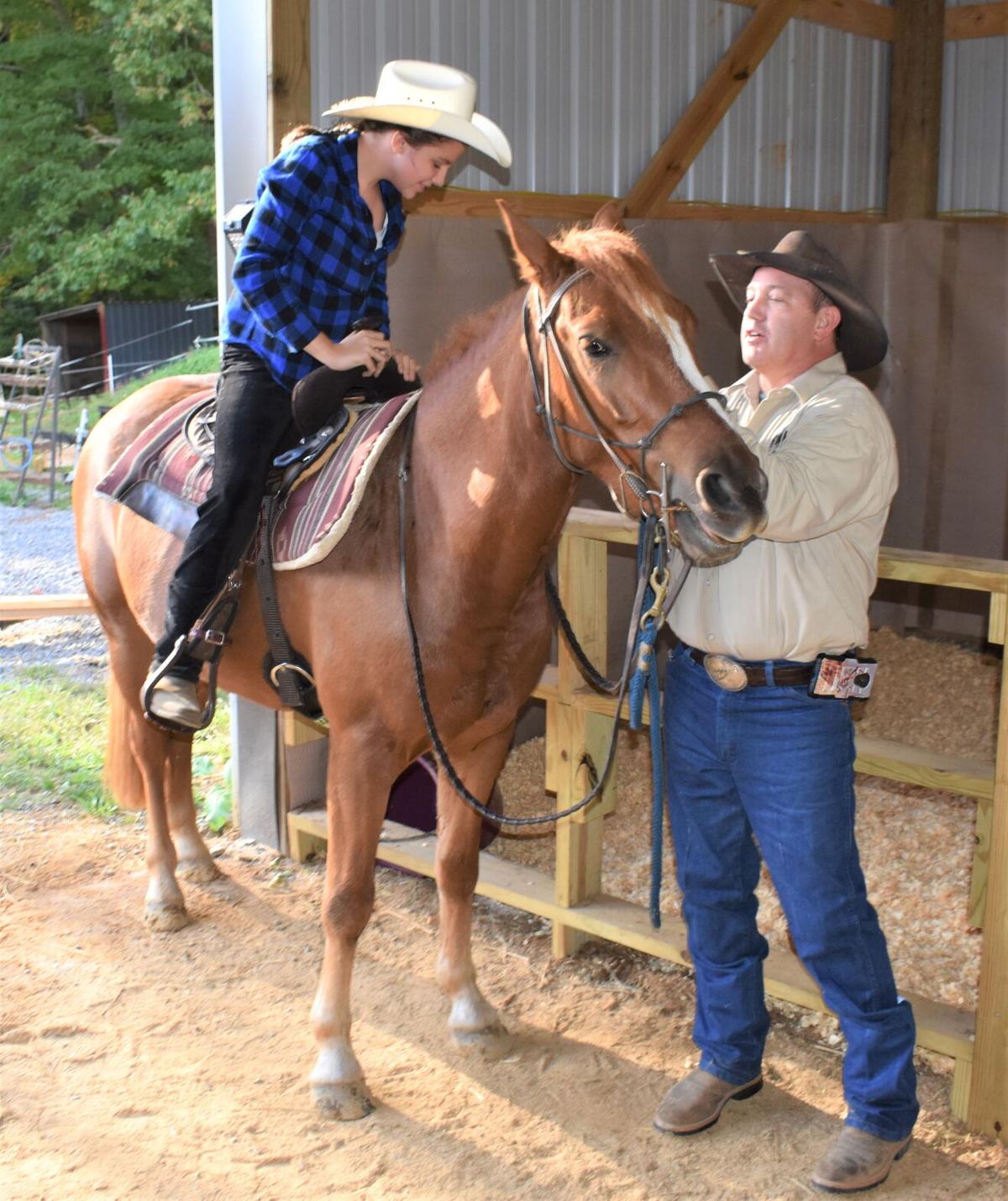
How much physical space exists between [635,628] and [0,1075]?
7.16ft

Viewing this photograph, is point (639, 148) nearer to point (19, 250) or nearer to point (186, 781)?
point (186, 781)

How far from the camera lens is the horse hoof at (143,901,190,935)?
4043 mm

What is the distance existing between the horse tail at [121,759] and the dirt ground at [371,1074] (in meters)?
0.36

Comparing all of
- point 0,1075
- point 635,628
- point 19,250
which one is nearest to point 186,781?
point 0,1075

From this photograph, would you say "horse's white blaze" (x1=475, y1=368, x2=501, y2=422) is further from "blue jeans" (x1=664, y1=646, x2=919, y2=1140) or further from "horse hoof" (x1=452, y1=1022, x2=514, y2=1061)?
"horse hoof" (x1=452, y1=1022, x2=514, y2=1061)

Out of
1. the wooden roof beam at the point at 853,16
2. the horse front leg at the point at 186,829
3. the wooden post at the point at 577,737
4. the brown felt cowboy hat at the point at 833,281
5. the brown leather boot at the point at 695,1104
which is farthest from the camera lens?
the wooden roof beam at the point at 853,16

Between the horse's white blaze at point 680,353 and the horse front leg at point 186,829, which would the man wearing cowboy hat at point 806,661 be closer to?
the horse's white blaze at point 680,353

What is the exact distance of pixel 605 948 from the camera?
154 inches

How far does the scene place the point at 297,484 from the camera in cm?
313

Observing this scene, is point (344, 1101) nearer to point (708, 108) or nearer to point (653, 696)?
point (653, 696)

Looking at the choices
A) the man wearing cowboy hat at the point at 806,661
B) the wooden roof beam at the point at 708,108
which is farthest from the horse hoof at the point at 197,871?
the wooden roof beam at the point at 708,108

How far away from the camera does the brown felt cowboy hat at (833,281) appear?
245 cm

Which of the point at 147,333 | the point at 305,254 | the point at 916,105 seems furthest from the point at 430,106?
the point at 147,333

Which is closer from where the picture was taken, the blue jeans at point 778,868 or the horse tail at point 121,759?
the blue jeans at point 778,868
